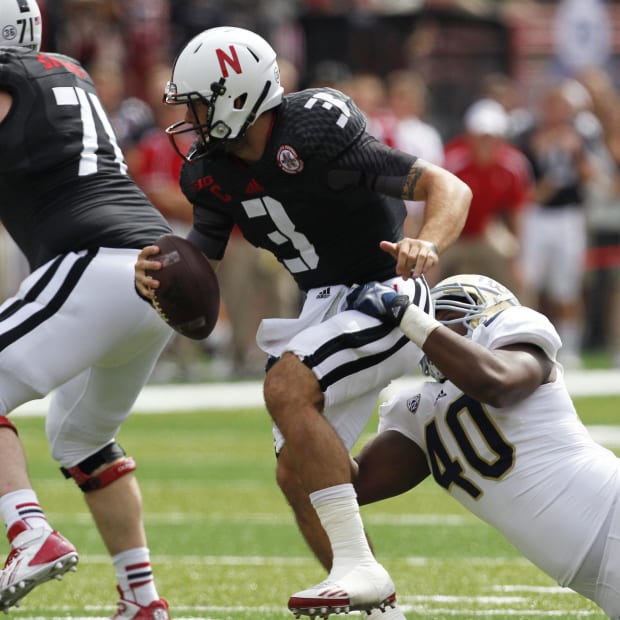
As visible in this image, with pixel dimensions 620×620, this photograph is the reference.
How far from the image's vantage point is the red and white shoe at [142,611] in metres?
5.02

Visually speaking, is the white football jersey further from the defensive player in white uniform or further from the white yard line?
the white yard line

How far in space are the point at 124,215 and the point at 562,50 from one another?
13.1 m

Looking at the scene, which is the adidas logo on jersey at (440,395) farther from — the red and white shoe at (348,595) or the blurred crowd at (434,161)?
the blurred crowd at (434,161)

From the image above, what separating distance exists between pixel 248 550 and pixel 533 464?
255 centimetres

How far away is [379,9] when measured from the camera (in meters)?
17.4

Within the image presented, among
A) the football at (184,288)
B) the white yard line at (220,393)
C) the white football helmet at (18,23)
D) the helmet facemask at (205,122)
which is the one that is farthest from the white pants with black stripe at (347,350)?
the white yard line at (220,393)

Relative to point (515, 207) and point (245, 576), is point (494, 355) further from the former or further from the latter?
point (515, 207)

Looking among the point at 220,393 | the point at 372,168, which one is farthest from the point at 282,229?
the point at 220,393

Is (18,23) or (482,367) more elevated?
(18,23)

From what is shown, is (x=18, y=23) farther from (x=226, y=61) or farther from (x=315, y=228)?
(x=315, y=228)

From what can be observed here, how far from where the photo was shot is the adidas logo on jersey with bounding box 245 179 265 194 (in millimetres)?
4672

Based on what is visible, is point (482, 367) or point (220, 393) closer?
point (482, 367)

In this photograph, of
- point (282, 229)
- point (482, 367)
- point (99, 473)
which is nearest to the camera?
point (482, 367)

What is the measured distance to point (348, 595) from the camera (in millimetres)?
4047
